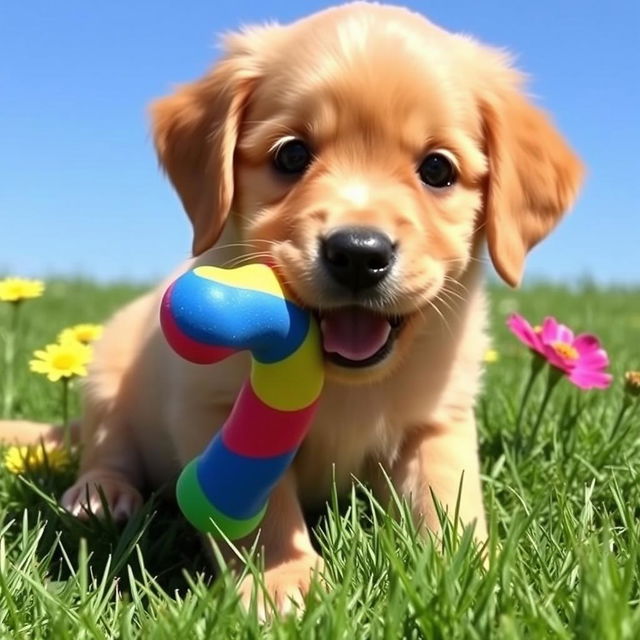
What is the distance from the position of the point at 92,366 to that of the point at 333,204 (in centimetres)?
121

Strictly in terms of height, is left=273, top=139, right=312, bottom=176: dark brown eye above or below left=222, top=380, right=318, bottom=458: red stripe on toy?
above

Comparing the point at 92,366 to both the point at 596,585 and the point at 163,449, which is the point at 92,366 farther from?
the point at 596,585

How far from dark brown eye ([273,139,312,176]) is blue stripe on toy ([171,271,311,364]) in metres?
0.41

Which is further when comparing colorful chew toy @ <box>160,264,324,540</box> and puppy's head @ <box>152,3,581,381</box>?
puppy's head @ <box>152,3,581,381</box>

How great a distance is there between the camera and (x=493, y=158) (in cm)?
225

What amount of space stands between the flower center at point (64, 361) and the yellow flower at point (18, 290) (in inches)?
12.0

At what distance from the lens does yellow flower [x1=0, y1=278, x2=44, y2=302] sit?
3010 millimetres

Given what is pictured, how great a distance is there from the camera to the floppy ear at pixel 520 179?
2.22 metres

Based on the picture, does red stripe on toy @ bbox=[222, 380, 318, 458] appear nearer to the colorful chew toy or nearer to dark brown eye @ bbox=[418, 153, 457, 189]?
the colorful chew toy

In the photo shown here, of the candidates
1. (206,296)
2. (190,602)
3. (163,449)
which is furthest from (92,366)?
(190,602)

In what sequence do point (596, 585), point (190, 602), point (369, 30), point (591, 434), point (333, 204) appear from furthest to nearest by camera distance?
point (591, 434)
point (369, 30)
point (333, 204)
point (190, 602)
point (596, 585)

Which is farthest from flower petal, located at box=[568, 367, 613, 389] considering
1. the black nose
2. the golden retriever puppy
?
the black nose

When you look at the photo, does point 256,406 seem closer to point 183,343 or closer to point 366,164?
point 183,343

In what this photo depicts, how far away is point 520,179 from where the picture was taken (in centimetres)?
227
